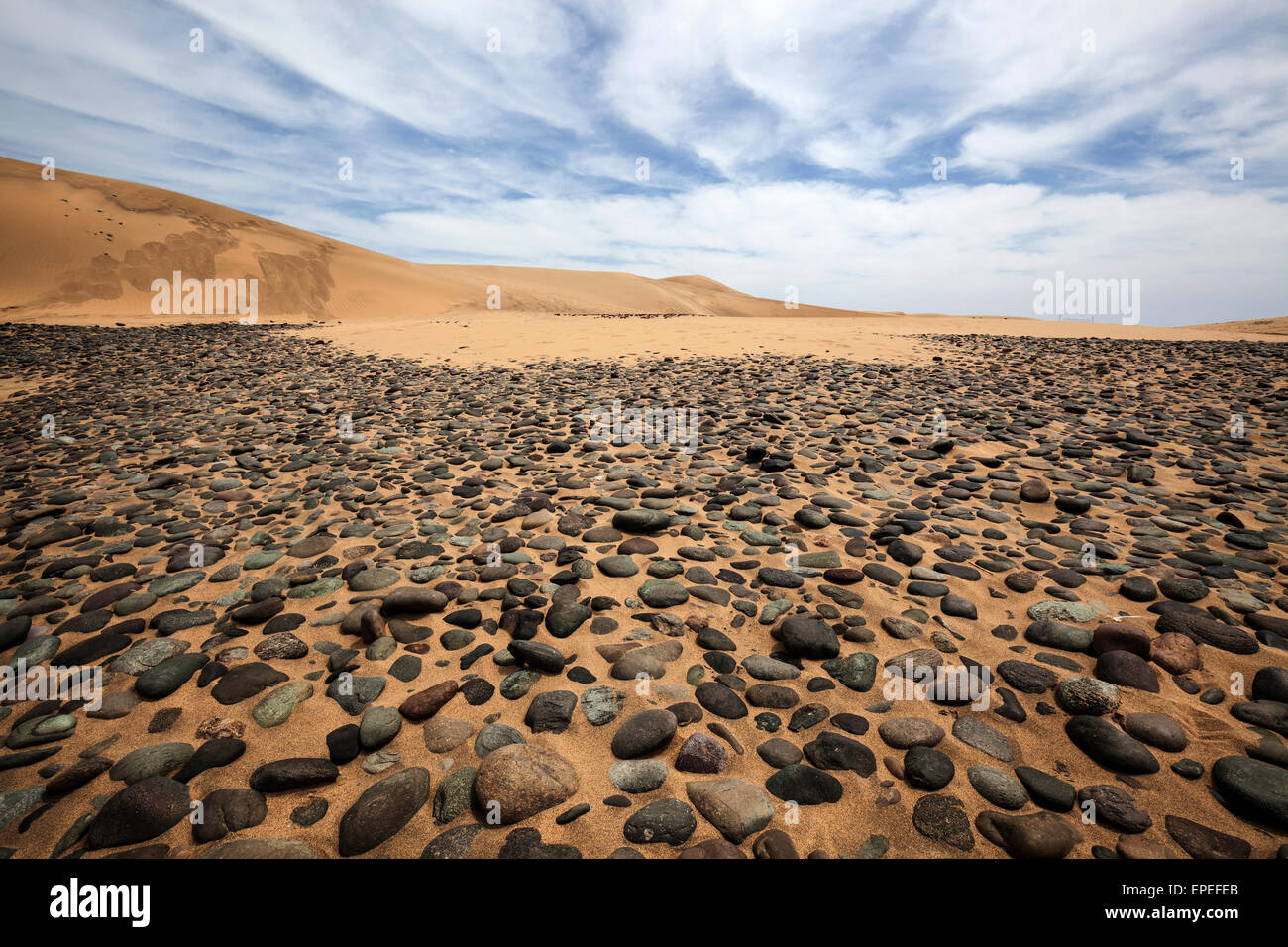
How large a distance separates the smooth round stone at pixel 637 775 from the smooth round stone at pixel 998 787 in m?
1.29

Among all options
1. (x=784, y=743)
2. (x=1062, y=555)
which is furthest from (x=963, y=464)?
(x=784, y=743)

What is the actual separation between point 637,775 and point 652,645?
85 centimetres

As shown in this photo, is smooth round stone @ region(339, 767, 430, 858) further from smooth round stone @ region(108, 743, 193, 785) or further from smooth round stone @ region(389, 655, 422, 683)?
smooth round stone @ region(108, 743, 193, 785)

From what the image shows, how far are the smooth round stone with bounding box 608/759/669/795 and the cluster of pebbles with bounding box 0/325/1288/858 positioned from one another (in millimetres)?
15

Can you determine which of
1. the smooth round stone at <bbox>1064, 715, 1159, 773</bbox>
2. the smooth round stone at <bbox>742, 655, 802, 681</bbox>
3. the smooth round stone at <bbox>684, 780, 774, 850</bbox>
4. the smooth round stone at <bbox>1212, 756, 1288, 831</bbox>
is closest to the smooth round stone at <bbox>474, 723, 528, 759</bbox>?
the smooth round stone at <bbox>684, 780, 774, 850</bbox>

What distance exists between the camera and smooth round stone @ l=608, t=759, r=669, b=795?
2.19 metres

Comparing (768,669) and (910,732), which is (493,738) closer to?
(768,669)

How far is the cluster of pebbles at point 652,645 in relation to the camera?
2.02 meters

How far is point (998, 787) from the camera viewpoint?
2.08 m

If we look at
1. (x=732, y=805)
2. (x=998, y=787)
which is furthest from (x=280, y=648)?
(x=998, y=787)

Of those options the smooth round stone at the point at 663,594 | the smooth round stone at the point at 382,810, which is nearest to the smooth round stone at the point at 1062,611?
the smooth round stone at the point at 663,594
